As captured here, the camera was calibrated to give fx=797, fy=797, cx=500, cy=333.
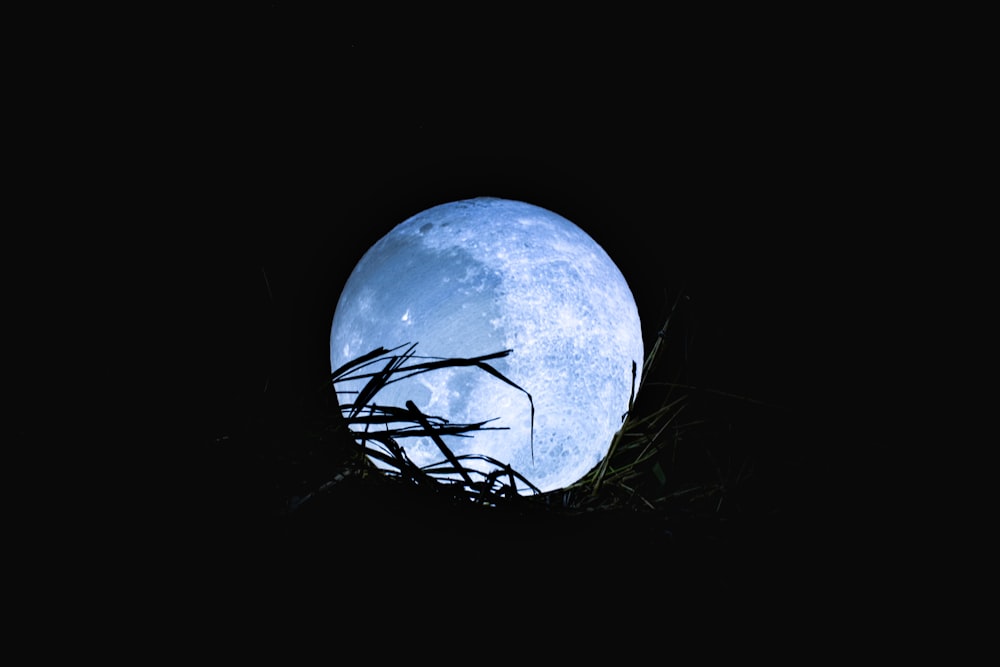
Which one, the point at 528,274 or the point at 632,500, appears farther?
the point at 632,500

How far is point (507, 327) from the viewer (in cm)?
132

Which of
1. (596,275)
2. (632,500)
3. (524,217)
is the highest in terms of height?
(524,217)

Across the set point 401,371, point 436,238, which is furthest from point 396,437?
point 436,238

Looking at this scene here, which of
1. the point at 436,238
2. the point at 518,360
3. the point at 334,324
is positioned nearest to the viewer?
the point at 518,360

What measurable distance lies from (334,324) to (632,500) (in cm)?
70

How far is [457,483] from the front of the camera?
142 centimetres

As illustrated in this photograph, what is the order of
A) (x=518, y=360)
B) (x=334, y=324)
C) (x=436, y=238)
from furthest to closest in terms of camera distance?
(x=334, y=324) → (x=436, y=238) → (x=518, y=360)

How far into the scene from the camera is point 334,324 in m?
1.53

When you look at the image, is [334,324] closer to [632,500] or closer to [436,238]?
[436,238]

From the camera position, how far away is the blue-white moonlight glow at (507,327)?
1327 millimetres

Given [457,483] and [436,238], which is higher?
[436,238]

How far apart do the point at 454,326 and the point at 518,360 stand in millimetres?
120

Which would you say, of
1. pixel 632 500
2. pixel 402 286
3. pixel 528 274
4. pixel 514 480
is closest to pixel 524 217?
pixel 528 274

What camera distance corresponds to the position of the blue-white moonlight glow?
1.33 meters
